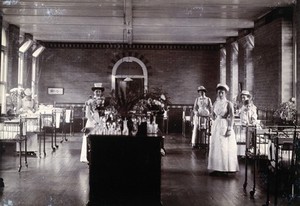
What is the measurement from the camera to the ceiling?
988 centimetres

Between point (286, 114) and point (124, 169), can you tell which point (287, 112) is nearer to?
point (286, 114)

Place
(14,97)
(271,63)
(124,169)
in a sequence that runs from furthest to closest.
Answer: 1. (14,97)
2. (271,63)
3. (124,169)

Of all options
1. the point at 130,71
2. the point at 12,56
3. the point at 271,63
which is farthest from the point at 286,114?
the point at 130,71

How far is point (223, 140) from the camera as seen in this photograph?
7.58m

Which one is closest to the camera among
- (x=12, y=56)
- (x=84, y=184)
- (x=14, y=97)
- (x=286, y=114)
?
(x=84, y=184)

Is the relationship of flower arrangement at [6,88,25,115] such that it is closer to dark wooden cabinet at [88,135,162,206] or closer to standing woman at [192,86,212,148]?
standing woman at [192,86,212,148]

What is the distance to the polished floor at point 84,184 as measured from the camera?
5609 mm


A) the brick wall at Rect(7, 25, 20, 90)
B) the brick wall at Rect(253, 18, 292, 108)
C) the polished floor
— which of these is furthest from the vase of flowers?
the brick wall at Rect(7, 25, 20, 90)

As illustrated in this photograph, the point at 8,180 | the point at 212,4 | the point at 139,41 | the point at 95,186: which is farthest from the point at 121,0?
the point at 139,41

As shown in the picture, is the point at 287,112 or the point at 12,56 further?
the point at 12,56

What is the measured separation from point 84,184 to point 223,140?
2.51 metres

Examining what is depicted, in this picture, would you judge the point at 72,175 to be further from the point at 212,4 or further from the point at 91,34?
the point at 91,34

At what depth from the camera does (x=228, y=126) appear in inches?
295

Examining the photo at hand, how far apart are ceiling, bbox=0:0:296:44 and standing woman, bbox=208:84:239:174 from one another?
2.93m
